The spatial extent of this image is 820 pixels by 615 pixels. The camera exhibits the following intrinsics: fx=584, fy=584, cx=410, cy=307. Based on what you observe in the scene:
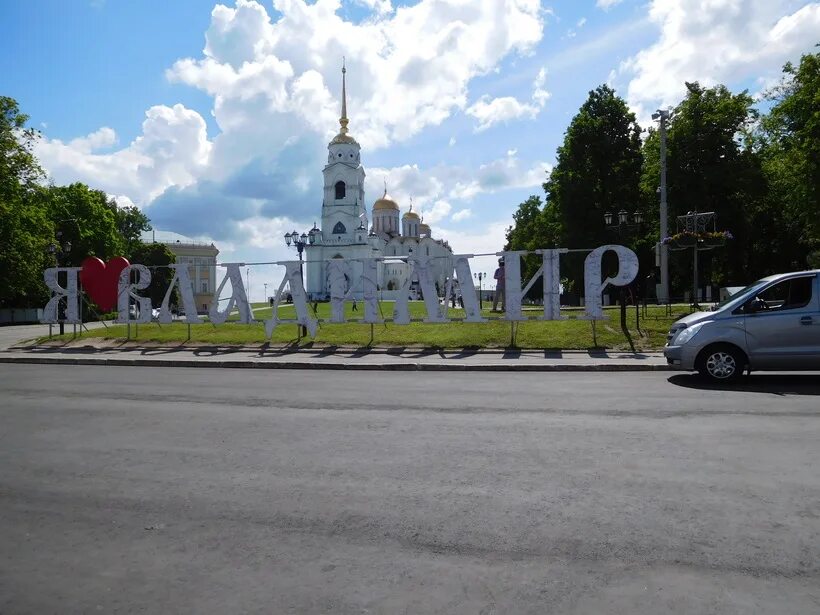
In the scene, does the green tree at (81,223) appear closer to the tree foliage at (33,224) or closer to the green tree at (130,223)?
the tree foliage at (33,224)

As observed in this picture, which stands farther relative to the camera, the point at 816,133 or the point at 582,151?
the point at 582,151

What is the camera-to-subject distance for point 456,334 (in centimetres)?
2039

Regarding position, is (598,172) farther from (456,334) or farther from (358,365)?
(358,365)

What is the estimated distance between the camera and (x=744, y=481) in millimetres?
5016

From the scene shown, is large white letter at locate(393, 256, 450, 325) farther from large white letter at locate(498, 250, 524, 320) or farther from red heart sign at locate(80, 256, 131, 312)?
red heart sign at locate(80, 256, 131, 312)

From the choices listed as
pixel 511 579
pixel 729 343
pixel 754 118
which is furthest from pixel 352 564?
pixel 754 118

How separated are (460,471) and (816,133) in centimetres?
3054

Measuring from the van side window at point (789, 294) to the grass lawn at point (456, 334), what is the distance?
21.2 feet

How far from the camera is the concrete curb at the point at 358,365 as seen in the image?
47.2 feet

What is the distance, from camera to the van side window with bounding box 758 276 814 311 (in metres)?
10.7

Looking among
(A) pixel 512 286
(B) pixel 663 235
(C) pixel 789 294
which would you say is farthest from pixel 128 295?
(B) pixel 663 235

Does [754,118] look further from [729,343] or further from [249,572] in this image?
[249,572]

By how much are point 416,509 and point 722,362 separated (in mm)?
8705

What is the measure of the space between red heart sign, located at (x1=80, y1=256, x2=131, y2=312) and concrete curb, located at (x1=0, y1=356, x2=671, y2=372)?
4.67m
